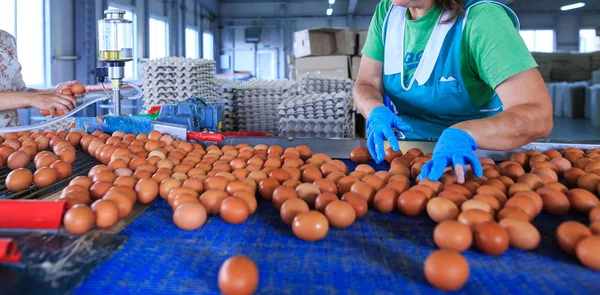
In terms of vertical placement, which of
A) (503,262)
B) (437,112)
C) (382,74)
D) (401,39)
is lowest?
(503,262)

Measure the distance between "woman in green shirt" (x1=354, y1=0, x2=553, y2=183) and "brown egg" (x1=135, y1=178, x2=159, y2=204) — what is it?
31.1 inches

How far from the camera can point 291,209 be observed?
1.20 meters

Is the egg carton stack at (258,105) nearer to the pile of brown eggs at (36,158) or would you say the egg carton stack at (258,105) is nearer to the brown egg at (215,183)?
the pile of brown eggs at (36,158)

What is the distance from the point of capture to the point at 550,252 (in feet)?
3.43

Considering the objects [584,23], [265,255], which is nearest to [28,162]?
[265,255]

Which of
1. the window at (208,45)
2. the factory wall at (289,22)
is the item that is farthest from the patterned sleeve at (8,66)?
the factory wall at (289,22)

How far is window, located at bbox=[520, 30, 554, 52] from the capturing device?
61.7 feet

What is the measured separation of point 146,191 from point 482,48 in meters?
1.25

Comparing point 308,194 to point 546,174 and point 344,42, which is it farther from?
point 344,42

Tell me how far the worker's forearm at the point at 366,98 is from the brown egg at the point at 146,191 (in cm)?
97

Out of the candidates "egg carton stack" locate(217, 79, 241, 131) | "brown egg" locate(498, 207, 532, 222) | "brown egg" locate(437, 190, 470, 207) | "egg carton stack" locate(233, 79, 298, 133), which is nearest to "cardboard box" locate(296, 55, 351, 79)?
"egg carton stack" locate(233, 79, 298, 133)

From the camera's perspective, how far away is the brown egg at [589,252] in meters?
0.94

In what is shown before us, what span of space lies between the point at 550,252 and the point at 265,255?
2.01 ft

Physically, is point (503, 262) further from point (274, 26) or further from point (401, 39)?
point (274, 26)
